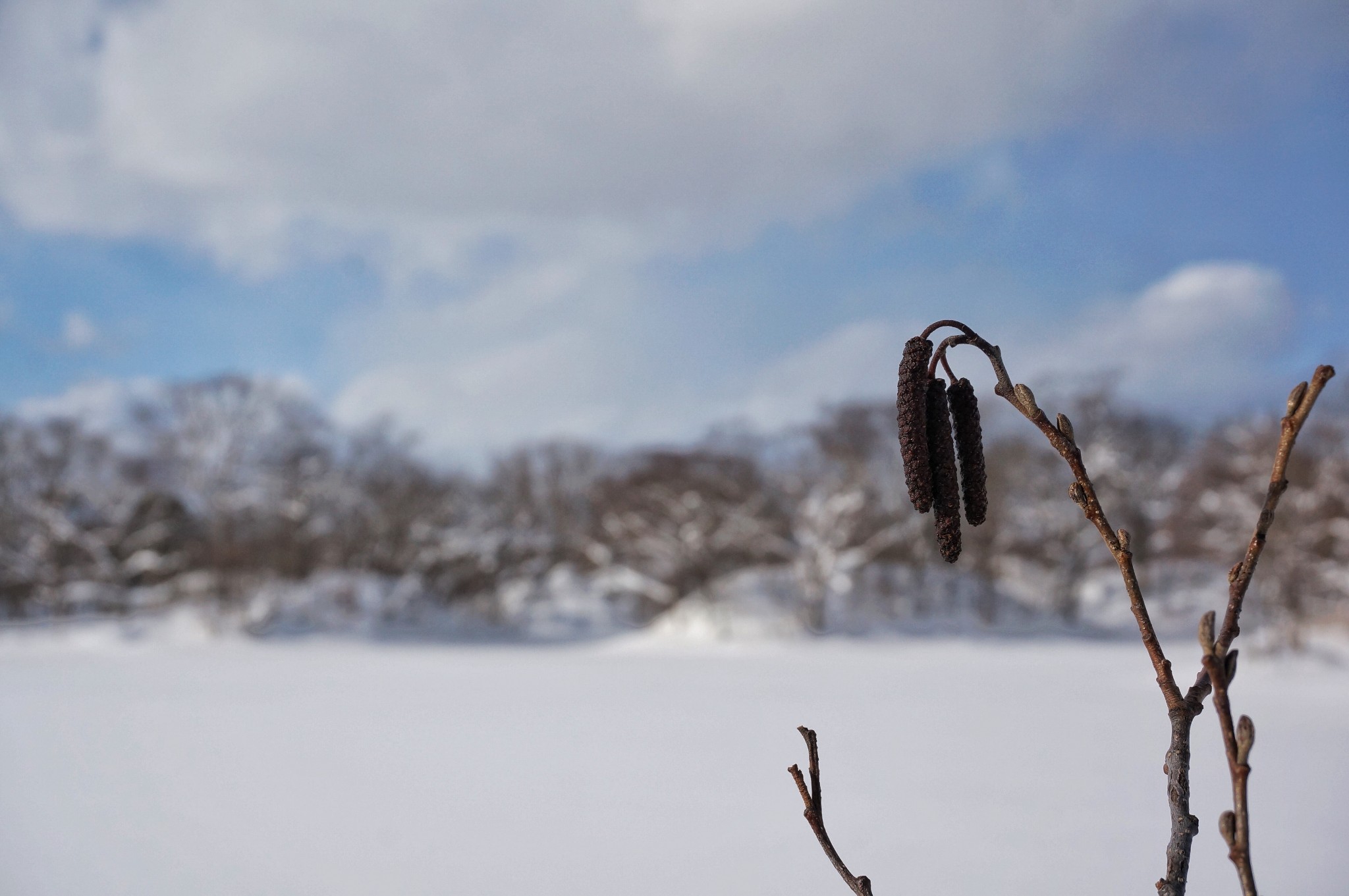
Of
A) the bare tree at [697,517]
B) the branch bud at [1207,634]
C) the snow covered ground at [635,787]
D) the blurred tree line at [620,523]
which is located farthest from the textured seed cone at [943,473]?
the bare tree at [697,517]

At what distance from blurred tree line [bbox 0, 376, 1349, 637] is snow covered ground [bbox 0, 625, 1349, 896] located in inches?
289

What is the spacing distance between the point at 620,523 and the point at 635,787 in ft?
46.0

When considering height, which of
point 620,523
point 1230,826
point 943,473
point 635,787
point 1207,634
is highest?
point 620,523

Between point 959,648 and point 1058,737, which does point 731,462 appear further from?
point 1058,737

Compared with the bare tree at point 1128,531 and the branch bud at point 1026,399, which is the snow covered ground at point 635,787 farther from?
the branch bud at point 1026,399

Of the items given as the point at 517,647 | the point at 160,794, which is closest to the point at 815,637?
the point at 517,647

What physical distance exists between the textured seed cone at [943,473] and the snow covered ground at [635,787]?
3.30 metres

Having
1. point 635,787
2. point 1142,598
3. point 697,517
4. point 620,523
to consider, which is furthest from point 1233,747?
point 620,523

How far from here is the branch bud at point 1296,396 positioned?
2.01ft

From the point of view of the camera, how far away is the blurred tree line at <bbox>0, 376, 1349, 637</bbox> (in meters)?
17.4

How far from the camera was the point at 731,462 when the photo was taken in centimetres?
1845

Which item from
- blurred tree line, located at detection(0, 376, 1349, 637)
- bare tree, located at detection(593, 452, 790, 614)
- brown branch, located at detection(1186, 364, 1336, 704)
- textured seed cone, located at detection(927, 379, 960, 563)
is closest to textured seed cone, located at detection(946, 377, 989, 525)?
textured seed cone, located at detection(927, 379, 960, 563)

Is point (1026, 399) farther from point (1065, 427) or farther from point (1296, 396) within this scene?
point (1296, 396)

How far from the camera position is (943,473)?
0.73 metres
